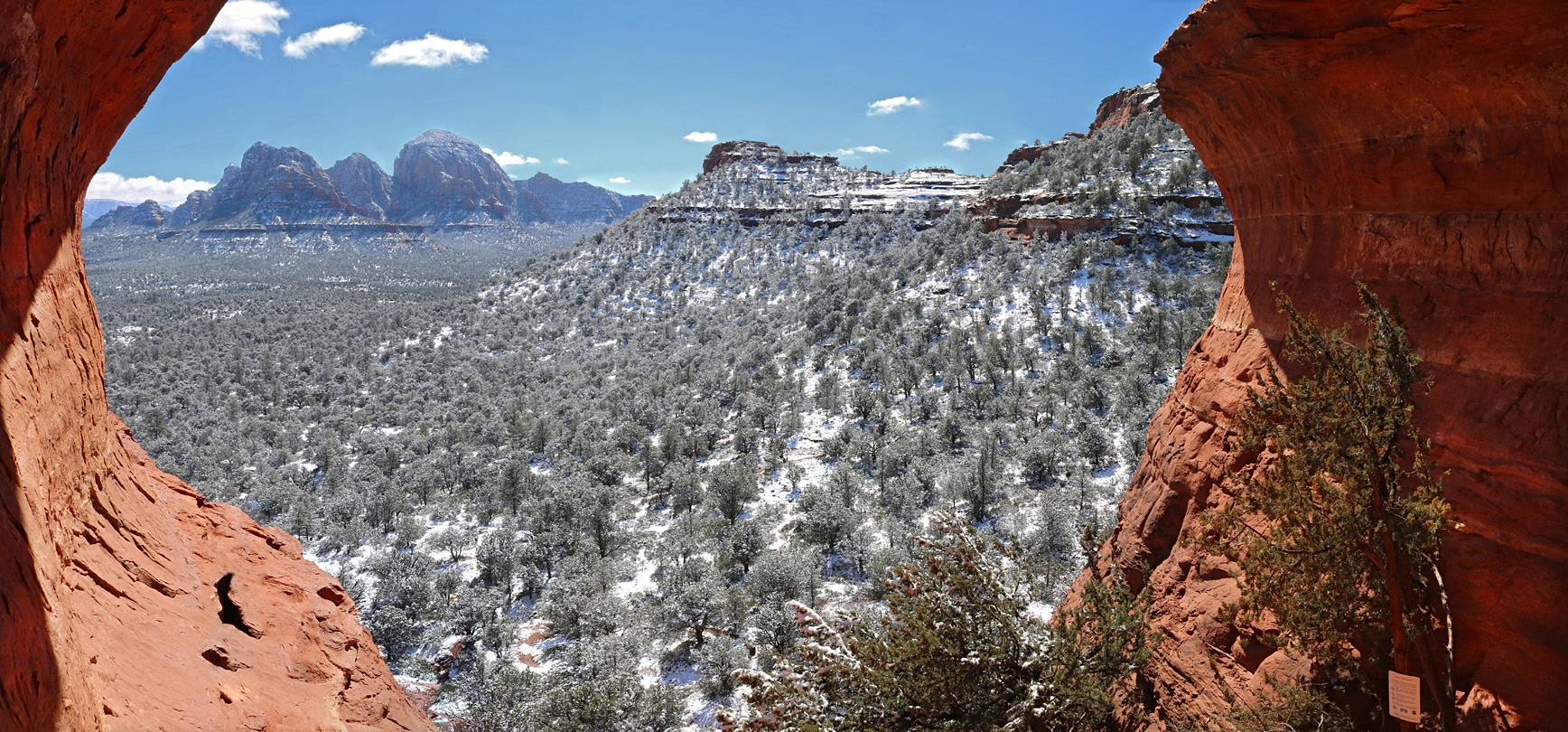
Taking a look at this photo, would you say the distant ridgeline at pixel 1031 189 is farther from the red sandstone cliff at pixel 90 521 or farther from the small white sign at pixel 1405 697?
the red sandstone cliff at pixel 90 521

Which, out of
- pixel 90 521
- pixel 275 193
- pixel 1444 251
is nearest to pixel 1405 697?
pixel 1444 251

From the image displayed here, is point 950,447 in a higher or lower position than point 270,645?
lower

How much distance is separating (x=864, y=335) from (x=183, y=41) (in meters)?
37.9

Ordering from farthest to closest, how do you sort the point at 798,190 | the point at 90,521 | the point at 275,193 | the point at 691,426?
1. the point at 275,193
2. the point at 798,190
3. the point at 691,426
4. the point at 90,521

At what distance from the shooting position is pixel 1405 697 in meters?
4.26

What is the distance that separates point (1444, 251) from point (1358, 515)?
92.0 inches

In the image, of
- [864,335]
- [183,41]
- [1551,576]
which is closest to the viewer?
[1551,576]

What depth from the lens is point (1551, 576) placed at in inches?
163

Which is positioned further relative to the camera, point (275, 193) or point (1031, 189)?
point (275, 193)

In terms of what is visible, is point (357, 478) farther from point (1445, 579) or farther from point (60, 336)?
point (1445, 579)

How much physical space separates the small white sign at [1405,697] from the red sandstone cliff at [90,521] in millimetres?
8165

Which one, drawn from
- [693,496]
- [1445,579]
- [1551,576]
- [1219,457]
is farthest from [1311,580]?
[693,496]

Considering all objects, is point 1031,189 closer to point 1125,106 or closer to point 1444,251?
point 1125,106

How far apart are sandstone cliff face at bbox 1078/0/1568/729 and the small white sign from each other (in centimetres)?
44
